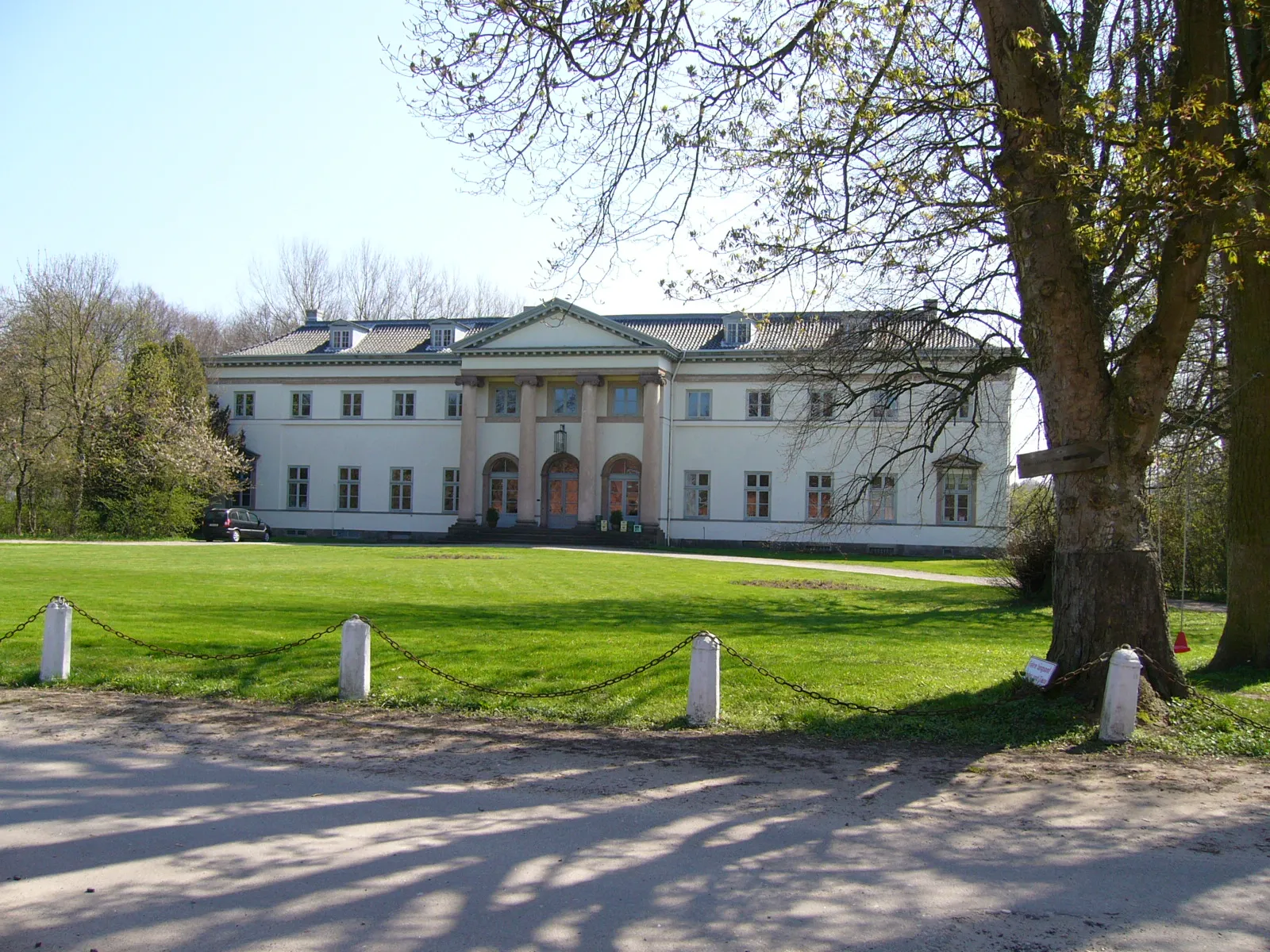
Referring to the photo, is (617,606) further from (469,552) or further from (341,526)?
(341,526)

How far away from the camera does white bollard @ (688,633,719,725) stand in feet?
28.5

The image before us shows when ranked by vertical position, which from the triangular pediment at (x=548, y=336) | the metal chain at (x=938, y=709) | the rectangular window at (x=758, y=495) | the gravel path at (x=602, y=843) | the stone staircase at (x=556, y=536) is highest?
the triangular pediment at (x=548, y=336)

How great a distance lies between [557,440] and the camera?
1770 inches

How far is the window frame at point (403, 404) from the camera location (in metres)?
48.4

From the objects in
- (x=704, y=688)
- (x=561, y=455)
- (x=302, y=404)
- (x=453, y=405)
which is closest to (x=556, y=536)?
(x=561, y=455)

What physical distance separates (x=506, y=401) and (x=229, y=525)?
13.3 meters

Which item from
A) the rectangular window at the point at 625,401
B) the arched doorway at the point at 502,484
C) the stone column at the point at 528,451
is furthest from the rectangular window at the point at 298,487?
the rectangular window at the point at 625,401

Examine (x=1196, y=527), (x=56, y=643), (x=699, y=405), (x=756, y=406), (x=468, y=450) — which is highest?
(x=699, y=405)

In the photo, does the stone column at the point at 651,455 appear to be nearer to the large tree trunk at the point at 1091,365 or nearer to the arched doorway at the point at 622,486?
the arched doorway at the point at 622,486

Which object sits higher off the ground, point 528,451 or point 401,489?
point 528,451

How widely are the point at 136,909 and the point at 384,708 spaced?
4751 millimetres

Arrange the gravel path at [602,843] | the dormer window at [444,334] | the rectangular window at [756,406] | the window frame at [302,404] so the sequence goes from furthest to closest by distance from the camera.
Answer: the window frame at [302,404] → the dormer window at [444,334] → the rectangular window at [756,406] → the gravel path at [602,843]

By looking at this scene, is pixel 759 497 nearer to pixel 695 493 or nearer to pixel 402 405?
pixel 695 493

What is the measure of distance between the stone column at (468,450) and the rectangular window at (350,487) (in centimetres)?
647
